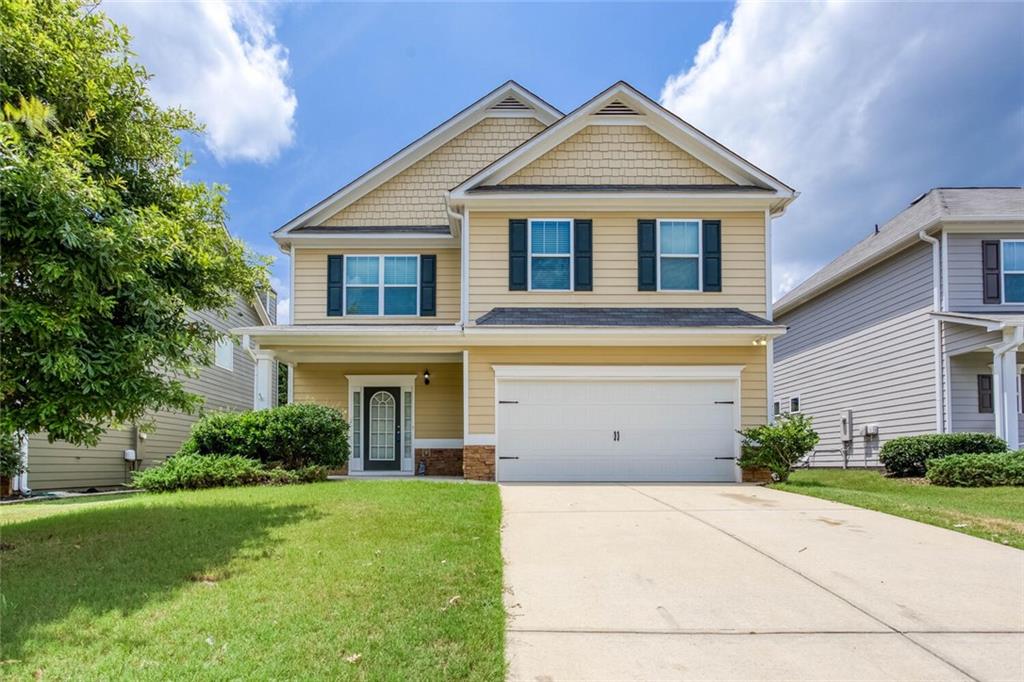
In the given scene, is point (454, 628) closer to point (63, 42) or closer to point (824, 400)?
point (63, 42)

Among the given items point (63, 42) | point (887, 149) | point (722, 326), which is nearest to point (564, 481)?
point (722, 326)

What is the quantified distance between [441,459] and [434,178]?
6.55 metres

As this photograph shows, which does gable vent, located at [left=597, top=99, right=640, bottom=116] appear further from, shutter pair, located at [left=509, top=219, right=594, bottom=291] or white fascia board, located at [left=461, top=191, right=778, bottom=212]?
shutter pair, located at [left=509, top=219, right=594, bottom=291]

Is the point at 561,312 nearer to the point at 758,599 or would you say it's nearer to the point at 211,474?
the point at 211,474

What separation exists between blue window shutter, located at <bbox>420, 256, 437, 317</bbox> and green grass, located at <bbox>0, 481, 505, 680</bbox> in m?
7.18

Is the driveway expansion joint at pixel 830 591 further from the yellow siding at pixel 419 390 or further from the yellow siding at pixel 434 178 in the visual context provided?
the yellow siding at pixel 434 178

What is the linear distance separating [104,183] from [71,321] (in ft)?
5.09

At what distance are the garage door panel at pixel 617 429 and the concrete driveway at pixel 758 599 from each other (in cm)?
442

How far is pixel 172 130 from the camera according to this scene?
6.89m

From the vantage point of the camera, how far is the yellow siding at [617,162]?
12.8 meters

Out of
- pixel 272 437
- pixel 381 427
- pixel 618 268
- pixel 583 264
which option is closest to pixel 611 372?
pixel 618 268

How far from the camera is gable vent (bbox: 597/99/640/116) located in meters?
13.0

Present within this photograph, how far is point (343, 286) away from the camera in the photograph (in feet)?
46.1

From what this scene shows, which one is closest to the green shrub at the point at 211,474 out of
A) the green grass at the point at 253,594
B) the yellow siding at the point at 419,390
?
the green grass at the point at 253,594
